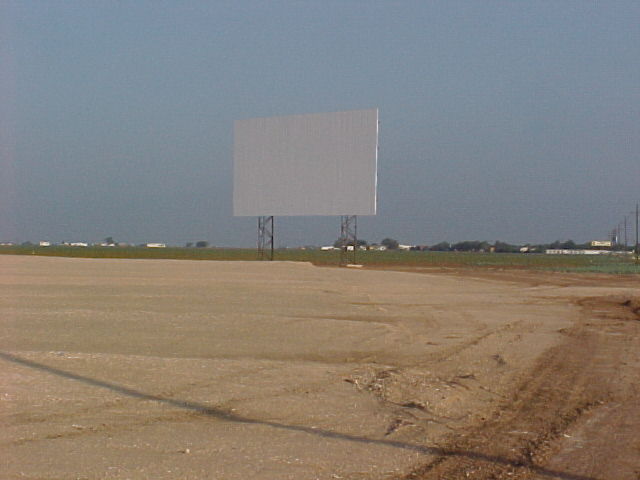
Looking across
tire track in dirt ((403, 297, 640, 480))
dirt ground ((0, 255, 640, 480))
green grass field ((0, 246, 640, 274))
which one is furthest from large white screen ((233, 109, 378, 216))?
tire track in dirt ((403, 297, 640, 480))

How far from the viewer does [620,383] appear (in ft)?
32.2

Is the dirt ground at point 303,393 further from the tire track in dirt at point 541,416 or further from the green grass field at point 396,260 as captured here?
the green grass field at point 396,260

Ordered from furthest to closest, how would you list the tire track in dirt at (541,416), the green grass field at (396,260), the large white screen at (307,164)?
the green grass field at (396,260) < the large white screen at (307,164) < the tire track in dirt at (541,416)

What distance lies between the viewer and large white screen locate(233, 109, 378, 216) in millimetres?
42406

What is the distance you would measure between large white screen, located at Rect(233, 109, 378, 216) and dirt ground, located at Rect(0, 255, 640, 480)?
24473 millimetres

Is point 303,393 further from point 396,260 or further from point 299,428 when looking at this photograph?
point 396,260

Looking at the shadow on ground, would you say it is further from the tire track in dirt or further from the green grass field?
the green grass field

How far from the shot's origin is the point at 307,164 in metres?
44.2

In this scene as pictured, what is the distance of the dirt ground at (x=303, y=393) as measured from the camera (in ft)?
18.7

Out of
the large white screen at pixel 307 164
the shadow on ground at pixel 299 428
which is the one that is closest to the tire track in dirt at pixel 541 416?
the shadow on ground at pixel 299 428

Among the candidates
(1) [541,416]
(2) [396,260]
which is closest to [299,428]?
(1) [541,416]

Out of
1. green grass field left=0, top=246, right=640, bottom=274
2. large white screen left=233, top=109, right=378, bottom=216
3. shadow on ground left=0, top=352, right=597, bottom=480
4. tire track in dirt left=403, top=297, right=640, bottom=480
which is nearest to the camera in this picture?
tire track in dirt left=403, top=297, right=640, bottom=480

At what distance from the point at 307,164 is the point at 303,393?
3645cm

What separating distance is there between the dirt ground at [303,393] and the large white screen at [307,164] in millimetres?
24473
